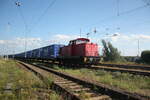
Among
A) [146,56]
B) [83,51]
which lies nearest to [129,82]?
[83,51]

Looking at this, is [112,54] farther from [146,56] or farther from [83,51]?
[83,51]

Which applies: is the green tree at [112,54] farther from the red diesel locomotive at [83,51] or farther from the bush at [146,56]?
the red diesel locomotive at [83,51]

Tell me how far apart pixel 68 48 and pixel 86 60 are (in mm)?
3803

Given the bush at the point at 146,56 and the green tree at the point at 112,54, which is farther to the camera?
the green tree at the point at 112,54

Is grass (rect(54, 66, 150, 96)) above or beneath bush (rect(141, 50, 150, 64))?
beneath

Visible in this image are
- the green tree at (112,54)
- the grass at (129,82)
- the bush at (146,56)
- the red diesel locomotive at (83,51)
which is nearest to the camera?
the grass at (129,82)

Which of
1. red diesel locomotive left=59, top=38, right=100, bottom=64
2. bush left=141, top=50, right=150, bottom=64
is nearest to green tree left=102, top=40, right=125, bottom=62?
bush left=141, top=50, right=150, bottom=64

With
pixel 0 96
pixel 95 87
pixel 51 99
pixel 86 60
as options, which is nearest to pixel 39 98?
pixel 51 99

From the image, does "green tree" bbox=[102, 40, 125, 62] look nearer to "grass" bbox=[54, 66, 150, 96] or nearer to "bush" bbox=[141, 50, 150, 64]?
"bush" bbox=[141, 50, 150, 64]

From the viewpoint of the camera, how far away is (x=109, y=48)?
119ft

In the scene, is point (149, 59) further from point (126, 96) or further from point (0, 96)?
point (0, 96)

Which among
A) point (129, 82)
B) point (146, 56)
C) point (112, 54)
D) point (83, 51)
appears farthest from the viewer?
point (112, 54)

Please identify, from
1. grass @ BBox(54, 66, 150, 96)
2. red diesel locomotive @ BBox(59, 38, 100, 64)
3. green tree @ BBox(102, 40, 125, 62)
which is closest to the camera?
grass @ BBox(54, 66, 150, 96)

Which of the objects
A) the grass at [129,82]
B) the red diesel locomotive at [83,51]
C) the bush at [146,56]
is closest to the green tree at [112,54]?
the bush at [146,56]
